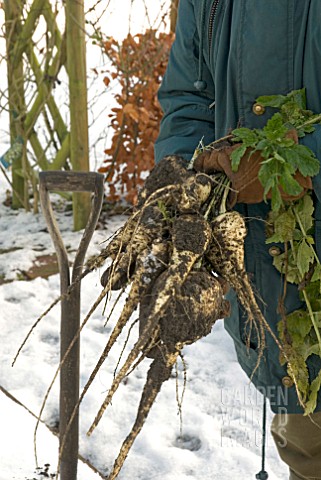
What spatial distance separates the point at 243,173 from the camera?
4.45ft

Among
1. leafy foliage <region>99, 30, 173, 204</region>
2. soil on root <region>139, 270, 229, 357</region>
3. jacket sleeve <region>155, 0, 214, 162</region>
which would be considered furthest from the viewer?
leafy foliage <region>99, 30, 173, 204</region>

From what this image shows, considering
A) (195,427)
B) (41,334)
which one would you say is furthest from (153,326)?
(41,334)

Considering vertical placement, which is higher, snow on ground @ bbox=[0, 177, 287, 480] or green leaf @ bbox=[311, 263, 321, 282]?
green leaf @ bbox=[311, 263, 321, 282]

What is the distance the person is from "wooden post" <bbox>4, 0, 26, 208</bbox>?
8.25 feet

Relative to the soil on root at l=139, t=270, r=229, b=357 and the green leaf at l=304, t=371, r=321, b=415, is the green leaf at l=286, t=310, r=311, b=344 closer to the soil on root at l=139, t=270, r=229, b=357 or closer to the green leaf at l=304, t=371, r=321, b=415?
the green leaf at l=304, t=371, r=321, b=415

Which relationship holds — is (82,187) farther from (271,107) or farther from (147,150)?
(147,150)

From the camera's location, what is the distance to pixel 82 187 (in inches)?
58.9

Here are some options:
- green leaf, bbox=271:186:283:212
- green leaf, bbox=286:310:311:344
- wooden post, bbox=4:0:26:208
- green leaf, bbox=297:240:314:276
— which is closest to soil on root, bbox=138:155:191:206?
green leaf, bbox=271:186:283:212

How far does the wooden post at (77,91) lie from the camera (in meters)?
3.73

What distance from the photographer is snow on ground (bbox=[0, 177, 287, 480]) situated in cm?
218

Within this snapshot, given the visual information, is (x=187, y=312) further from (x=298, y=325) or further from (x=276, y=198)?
(x=298, y=325)

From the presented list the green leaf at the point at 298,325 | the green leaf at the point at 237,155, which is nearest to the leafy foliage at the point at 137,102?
the green leaf at the point at 298,325

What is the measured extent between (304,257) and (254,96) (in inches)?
13.8

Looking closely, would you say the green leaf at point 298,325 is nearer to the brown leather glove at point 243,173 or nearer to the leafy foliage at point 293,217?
the leafy foliage at point 293,217
